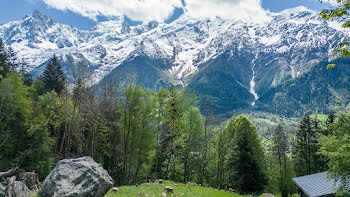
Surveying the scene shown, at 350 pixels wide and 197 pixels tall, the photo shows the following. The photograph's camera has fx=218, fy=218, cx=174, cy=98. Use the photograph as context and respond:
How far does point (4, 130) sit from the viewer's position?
33.7 metres

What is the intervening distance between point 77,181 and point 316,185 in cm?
2980

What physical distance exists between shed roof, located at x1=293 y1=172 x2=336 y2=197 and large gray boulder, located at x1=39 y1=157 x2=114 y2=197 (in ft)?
84.8

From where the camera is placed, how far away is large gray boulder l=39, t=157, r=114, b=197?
13773mm

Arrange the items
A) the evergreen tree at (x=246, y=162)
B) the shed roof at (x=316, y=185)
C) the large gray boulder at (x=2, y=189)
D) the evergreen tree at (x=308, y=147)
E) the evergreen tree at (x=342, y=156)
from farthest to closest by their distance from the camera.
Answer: the evergreen tree at (x=308, y=147)
the evergreen tree at (x=246, y=162)
the shed roof at (x=316, y=185)
the evergreen tree at (x=342, y=156)
the large gray boulder at (x=2, y=189)

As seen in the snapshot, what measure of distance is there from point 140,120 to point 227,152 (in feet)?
52.6

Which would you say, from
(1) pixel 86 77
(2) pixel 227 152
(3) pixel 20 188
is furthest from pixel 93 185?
(2) pixel 227 152

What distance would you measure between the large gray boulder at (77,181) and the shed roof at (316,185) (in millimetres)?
25860

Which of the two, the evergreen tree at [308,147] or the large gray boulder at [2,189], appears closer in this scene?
the large gray boulder at [2,189]

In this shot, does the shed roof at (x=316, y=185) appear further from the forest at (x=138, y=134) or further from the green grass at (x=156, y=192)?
the green grass at (x=156, y=192)

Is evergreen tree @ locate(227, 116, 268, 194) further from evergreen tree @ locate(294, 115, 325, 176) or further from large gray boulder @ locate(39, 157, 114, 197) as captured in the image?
large gray boulder @ locate(39, 157, 114, 197)

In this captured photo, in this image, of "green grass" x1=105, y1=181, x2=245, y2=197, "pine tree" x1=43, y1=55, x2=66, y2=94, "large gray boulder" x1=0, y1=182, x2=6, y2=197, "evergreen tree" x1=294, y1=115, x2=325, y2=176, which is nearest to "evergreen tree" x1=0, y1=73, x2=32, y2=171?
"pine tree" x1=43, y1=55, x2=66, y2=94

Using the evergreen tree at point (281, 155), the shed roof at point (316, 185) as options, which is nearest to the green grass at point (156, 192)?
the shed roof at point (316, 185)

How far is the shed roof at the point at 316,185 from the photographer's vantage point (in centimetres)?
2710

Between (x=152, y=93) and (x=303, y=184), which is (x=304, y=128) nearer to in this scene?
(x=303, y=184)
